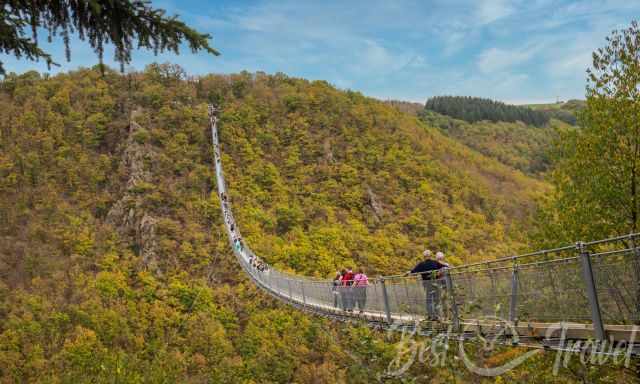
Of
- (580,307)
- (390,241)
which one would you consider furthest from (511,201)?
(580,307)

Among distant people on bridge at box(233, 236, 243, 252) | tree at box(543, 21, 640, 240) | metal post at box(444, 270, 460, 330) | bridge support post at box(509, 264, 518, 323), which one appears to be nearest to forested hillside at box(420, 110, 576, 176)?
distant people on bridge at box(233, 236, 243, 252)

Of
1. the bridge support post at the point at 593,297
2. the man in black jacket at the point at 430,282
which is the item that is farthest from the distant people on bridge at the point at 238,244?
the bridge support post at the point at 593,297

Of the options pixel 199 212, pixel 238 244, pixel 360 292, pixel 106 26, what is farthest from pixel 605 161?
pixel 199 212

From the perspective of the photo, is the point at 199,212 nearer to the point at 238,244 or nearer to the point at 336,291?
the point at 238,244

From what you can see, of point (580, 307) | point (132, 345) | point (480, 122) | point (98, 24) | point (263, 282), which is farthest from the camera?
point (480, 122)

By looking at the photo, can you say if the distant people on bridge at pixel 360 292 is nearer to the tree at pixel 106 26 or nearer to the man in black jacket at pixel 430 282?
the man in black jacket at pixel 430 282

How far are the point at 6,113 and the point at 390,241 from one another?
31.5 m

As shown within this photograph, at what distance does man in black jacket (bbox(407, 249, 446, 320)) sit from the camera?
643cm

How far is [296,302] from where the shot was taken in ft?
53.5

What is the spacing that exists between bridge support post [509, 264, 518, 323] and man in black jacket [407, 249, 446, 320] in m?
1.06

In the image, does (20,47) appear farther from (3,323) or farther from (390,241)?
(390,241)

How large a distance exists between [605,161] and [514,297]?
7.53 m

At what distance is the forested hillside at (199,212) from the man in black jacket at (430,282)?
588 inches

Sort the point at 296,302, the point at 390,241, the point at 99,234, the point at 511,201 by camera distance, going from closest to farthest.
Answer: the point at 296,302 → the point at 99,234 → the point at 390,241 → the point at 511,201
